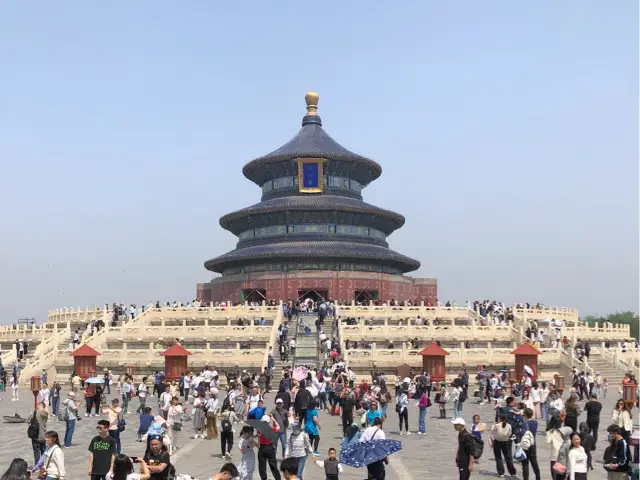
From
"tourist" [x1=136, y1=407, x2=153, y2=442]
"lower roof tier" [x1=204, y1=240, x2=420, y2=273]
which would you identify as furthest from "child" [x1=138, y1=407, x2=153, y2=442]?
"lower roof tier" [x1=204, y1=240, x2=420, y2=273]

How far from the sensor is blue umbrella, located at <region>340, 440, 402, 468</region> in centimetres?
1491

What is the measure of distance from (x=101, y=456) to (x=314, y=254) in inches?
1883

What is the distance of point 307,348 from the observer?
41.1 m

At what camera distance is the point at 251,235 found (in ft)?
228

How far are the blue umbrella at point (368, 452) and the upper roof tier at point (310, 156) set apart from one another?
5413 centimetres

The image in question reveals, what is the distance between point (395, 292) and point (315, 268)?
6.90 meters

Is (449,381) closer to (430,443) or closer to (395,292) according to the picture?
(430,443)

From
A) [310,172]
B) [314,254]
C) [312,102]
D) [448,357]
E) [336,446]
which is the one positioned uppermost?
[312,102]

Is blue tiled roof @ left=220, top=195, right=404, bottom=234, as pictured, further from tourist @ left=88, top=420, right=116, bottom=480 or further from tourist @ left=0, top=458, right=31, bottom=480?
tourist @ left=0, top=458, right=31, bottom=480

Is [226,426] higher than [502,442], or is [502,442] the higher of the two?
[226,426]

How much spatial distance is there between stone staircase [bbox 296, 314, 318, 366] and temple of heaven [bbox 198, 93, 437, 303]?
1637 cm

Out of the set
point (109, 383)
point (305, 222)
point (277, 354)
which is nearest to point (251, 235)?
point (305, 222)

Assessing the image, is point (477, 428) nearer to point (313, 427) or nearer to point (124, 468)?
point (313, 427)

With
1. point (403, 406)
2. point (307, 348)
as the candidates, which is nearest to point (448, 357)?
point (307, 348)
